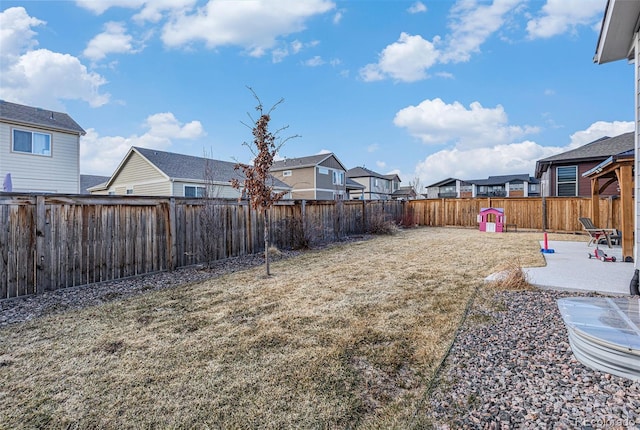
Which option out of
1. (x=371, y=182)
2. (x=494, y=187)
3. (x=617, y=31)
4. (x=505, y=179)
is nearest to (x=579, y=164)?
(x=617, y=31)

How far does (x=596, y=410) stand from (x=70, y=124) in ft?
60.2

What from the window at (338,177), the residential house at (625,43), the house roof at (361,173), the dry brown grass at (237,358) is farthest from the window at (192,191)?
the house roof at (361,173)

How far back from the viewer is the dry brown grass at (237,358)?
2.04 meters

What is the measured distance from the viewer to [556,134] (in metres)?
15.8

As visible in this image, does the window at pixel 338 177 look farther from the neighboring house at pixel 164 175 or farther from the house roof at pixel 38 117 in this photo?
the house roof at pixel 38 117

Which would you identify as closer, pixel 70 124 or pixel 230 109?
pixel 230 109

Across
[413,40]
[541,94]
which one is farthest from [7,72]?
[541,94]

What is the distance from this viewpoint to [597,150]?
14.6 metres

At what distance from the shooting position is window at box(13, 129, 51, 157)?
12203mm

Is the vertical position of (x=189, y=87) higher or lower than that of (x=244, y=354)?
higher

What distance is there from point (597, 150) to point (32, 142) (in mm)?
25262

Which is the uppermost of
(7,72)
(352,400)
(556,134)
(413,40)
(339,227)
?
(413,40)

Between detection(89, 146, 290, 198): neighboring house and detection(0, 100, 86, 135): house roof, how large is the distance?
369 cm

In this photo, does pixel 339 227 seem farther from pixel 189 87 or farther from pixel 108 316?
pixel 108 316
